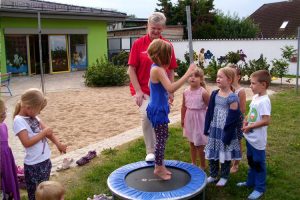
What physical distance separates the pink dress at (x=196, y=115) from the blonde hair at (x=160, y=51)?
1.05 metres

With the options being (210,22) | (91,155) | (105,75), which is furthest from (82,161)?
(210,22)

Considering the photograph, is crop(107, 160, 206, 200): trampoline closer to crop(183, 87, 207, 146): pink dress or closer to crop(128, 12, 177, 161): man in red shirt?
crop(128, 12, 177, 161): man in red shirt

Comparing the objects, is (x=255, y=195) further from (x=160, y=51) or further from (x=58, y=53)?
(x=58, y=53)

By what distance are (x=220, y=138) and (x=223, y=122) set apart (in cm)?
19

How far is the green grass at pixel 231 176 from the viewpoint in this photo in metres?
4.16

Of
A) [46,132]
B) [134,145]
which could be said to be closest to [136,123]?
[134,145]

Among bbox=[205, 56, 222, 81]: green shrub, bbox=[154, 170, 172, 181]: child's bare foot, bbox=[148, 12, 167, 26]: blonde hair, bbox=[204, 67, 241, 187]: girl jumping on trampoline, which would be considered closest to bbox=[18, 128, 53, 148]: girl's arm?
bbox=[154, 170, 172, 181]: child's bare foot

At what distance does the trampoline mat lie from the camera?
12.1 feet

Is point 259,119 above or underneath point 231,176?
above

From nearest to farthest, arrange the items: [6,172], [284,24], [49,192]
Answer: [49,192] < [6,172] < [284,24]

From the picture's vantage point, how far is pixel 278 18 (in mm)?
35844

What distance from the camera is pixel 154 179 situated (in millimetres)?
3902

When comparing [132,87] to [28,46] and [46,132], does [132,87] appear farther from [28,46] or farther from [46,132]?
[28,46]

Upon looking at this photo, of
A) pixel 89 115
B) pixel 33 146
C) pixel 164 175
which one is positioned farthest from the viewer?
pixel 89 115
